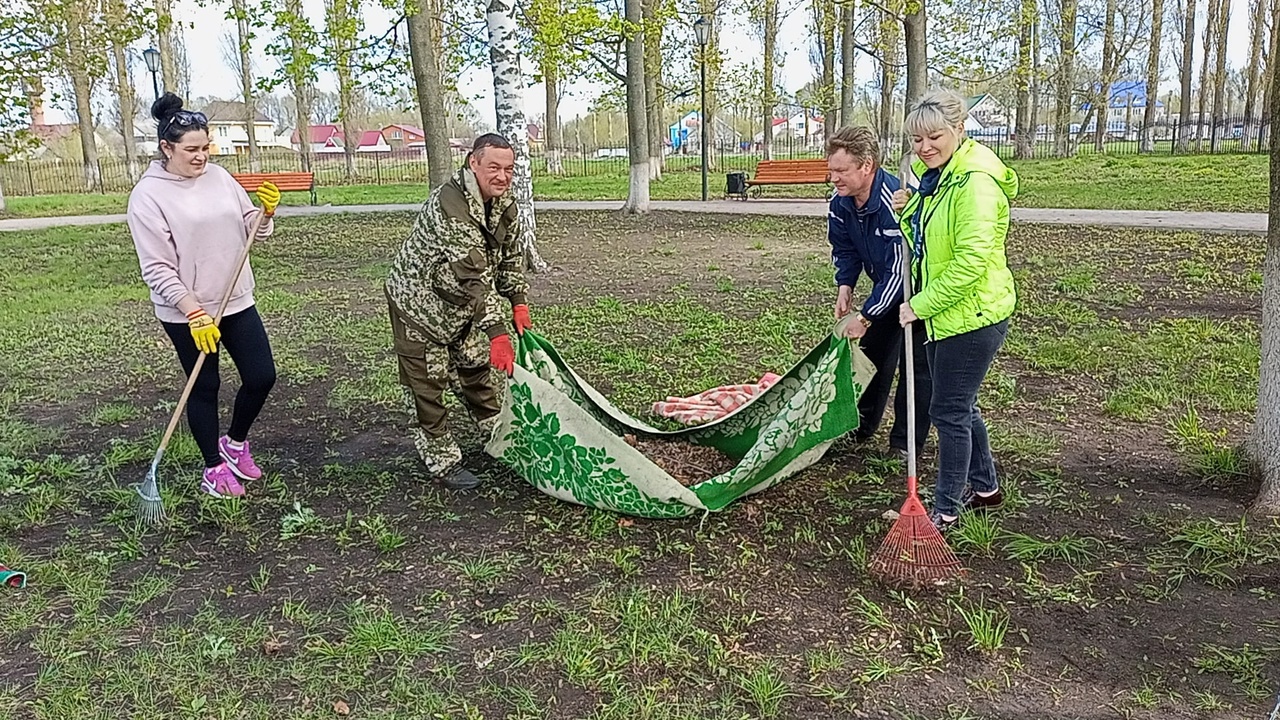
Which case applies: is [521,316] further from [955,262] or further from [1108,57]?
[1108,57]

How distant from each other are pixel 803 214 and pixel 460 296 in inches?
496

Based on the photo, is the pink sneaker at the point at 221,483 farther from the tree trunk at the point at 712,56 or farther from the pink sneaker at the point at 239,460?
the tree trunk at the point at 712,56

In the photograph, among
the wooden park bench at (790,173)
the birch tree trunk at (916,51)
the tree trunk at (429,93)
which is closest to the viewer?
the tree trunk at (429,93)

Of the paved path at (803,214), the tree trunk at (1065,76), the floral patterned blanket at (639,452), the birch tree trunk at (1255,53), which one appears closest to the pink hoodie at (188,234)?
the floral patterned blanket at (639,452)

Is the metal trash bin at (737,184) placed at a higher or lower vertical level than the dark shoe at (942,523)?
higher

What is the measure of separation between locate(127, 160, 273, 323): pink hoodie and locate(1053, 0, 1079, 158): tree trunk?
30.0m

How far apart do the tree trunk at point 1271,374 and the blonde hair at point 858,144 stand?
1479 millimetres

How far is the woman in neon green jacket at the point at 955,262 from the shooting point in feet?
9.82

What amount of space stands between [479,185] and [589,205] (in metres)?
15.6

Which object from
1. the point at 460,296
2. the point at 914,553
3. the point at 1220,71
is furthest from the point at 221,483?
the point at 1220,71

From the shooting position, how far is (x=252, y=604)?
10.5ft

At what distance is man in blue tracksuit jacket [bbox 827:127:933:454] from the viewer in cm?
372

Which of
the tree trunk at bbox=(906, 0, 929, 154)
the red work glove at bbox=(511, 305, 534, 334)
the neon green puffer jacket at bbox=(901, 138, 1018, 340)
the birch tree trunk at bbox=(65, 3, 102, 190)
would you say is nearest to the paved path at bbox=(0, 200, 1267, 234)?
the tree trunk at bbox=(906, 0, 929, 154)

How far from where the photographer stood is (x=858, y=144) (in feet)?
12.1
